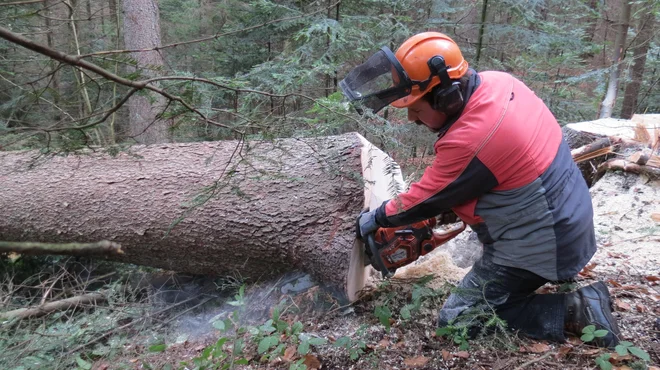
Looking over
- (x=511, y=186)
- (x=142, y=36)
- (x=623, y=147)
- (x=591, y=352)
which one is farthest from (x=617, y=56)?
(x=142, y=36)

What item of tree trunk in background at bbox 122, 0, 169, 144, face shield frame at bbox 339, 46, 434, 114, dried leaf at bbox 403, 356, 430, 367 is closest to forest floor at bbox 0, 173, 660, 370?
dried leaf at bbox 403, 356, 430, 367

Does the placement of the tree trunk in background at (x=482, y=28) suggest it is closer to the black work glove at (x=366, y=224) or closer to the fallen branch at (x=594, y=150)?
the fallen branch at (x=594, y=150)

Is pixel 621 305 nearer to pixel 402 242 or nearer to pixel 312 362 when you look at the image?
pixel 402 242

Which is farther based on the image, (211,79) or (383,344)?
(383,344)

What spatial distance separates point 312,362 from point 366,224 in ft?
2.89

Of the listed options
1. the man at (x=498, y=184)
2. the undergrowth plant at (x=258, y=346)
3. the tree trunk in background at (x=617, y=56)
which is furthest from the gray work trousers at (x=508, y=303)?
the tree trunk in background at (x=617, y=56)

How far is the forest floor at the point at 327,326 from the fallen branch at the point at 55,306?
0.08 metres

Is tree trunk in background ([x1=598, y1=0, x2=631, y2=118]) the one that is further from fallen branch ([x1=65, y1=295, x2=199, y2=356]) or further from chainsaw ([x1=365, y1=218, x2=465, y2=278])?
fallen branch ([x1=65, y1=295, x2=199, y2=356])

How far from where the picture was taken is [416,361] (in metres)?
2.28

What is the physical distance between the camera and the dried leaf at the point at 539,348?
2287mm

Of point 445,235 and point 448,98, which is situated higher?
point 448,98

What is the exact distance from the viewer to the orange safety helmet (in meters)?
2.20

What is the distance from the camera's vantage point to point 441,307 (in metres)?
2.80

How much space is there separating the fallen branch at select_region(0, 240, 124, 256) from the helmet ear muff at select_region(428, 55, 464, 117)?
1856 millimetres
